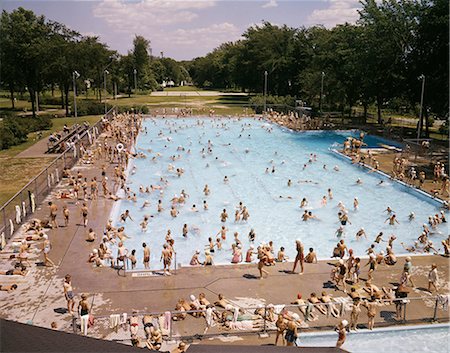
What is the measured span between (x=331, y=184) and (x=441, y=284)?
14.4m

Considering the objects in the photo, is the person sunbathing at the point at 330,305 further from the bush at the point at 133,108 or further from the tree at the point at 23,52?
the bush at the point at 133,108

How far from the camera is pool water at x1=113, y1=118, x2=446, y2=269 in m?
20.7

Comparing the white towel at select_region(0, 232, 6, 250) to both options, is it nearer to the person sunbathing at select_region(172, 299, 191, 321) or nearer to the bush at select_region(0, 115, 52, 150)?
the person sunbathing at select_region(172, 299, 191, 321)

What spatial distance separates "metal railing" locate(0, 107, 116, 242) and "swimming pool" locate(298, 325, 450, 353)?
1241 cm

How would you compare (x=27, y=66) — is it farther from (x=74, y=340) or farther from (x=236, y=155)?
(x=74, y=340)

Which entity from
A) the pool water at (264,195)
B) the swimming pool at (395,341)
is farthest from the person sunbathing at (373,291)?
the pool water at (264,195)

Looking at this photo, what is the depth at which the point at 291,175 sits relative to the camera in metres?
31.0

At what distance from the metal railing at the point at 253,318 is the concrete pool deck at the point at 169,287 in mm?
51

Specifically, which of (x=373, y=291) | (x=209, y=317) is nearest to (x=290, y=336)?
(x=209, y=317)

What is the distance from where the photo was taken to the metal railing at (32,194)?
1825cm

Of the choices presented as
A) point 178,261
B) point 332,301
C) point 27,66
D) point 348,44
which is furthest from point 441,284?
point 27,66

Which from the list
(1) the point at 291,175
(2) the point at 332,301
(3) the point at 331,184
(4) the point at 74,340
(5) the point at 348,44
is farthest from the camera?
(5) the point at 348,44

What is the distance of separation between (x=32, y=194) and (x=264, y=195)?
12.9 metres

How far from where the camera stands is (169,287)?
1425cm
